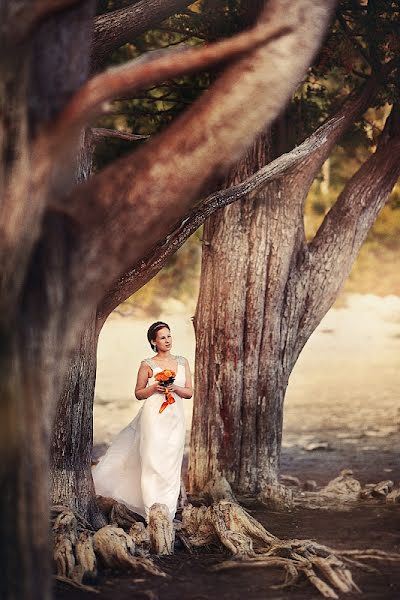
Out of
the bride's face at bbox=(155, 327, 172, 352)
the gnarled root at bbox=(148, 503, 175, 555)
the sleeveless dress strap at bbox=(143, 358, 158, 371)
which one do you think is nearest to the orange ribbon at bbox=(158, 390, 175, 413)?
the sleeveless dress strap at bbox=(143, 358, 158, 371)

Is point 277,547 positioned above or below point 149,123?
below

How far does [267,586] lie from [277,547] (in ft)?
2.05

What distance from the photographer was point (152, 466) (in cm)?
843

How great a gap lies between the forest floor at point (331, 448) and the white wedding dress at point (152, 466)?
0.93 meters

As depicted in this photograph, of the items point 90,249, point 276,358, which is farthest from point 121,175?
point 276,358

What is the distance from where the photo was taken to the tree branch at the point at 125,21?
7953mm

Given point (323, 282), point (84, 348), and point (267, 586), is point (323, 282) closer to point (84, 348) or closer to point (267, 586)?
point (84, 348)

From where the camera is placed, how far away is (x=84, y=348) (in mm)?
7773

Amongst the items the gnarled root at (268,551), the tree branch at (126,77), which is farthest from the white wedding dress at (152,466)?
the tree branch at (126,77)

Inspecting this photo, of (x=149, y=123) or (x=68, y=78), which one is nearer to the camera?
(x=68, y=78)

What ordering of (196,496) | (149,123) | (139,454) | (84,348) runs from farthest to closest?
(149,123)
(196,496)
(139,454)
(84,348)

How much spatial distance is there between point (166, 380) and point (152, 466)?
0.73m

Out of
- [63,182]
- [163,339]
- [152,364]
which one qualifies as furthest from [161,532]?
[63,182]

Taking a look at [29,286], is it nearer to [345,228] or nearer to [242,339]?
[242,339]
